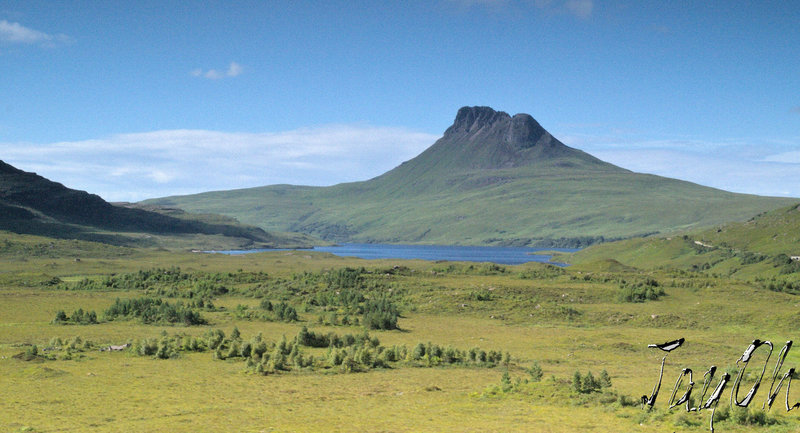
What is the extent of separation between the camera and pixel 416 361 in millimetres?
31094

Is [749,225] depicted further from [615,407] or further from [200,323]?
[615,407]

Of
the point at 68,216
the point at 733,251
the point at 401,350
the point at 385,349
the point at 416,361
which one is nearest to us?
the point at 416,361

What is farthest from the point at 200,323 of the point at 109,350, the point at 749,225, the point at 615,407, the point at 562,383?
the point at 749,225

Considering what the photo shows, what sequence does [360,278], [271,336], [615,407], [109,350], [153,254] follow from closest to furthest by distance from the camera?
[615,407] < [109,350] < [271,336] < [360,278] < [153,254]

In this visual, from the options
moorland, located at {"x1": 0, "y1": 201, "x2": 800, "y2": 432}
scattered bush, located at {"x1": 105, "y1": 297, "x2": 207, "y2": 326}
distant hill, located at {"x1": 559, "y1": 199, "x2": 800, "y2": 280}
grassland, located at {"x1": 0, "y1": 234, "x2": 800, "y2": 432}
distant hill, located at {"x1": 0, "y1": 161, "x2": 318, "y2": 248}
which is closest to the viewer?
grassland, located at {"x1": 0, "y1": 234, "x2": 800, "y2": 432}

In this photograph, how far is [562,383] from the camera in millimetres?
23875

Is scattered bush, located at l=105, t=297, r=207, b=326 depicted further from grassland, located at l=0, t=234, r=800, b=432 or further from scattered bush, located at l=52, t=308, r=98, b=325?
scattered bush, located at l=52, t=308, r=98, b=325

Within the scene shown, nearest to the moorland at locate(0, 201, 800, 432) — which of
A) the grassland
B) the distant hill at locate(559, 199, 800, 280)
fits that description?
the grassland

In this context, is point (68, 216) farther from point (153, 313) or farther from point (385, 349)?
point (385, 349)

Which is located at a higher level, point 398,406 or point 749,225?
point 749,225

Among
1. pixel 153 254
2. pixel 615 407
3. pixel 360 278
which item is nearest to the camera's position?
pixel 615 407

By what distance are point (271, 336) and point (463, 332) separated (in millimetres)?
12152

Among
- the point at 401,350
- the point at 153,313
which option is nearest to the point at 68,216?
the point at 153,313

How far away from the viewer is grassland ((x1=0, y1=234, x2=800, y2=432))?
19.2 meters
